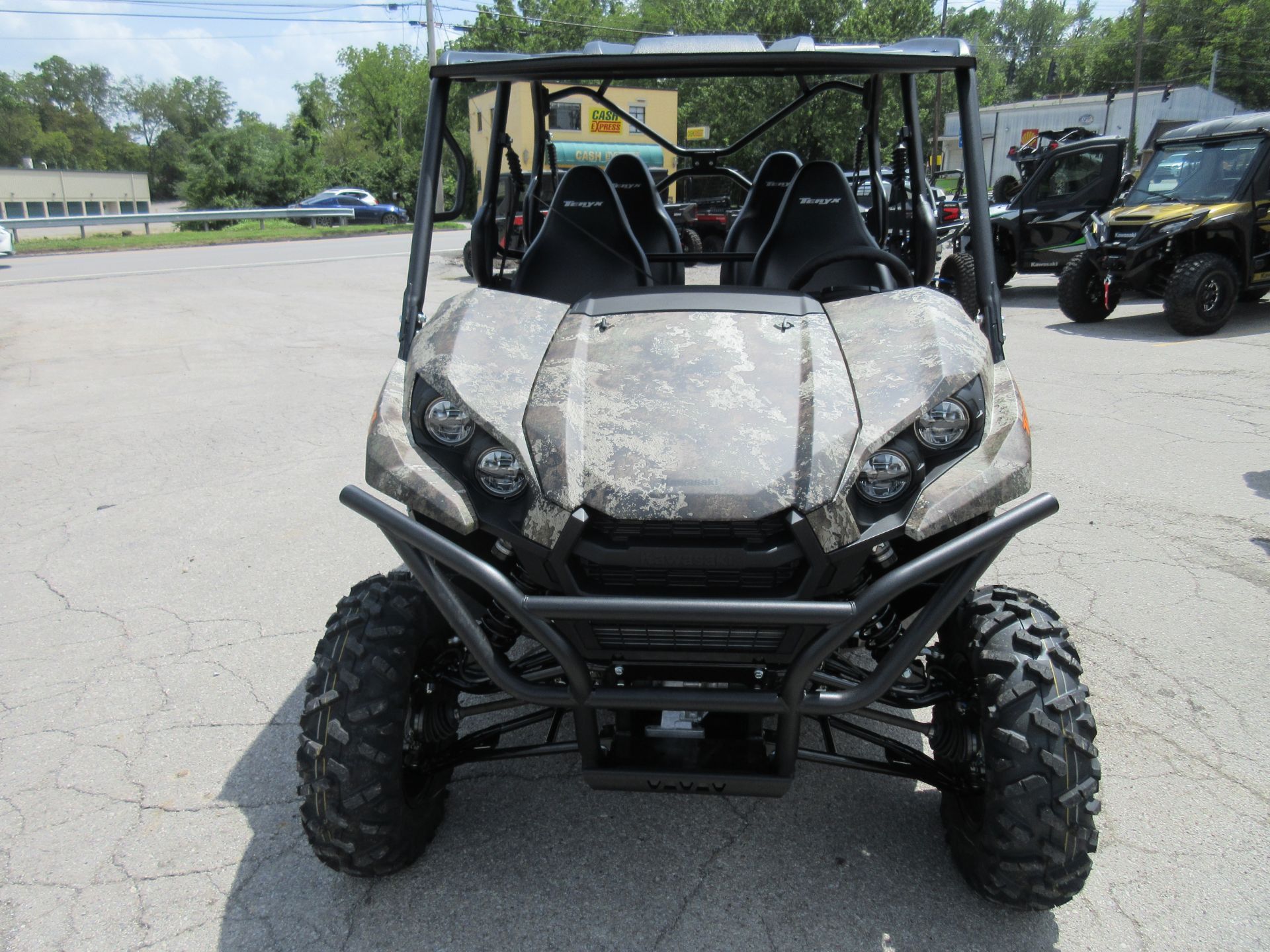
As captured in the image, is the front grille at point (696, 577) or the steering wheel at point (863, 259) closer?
the front grille at point (696, 577)

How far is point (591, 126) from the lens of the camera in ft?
36.0

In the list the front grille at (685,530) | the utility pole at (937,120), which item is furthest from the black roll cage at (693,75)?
the utility pole at (937,120)

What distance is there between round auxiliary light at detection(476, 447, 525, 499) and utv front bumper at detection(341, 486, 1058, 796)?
0.18 metres

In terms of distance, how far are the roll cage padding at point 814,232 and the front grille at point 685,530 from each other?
4.89 feet

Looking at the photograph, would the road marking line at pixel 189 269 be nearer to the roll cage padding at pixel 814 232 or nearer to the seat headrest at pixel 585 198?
the seat headrest at pixel 585 198

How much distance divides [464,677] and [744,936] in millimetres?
923

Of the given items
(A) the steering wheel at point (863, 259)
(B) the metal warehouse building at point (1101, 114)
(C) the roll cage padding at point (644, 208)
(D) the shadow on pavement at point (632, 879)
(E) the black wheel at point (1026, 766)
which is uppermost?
(B) the metal warehouse building at point (1101, 114)

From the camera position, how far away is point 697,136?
22.2ft

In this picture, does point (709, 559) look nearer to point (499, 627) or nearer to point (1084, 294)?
point (499, 627)

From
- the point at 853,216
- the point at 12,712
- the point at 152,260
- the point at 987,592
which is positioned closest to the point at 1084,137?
the point at 853,216

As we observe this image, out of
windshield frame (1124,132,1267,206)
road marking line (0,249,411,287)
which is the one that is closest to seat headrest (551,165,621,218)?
windshield frame (1124,132,1267,206)

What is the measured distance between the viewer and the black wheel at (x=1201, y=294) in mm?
9273

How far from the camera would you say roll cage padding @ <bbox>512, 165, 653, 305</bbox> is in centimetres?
328

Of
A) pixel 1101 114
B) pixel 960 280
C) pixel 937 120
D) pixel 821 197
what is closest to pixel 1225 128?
pixel 960 280
